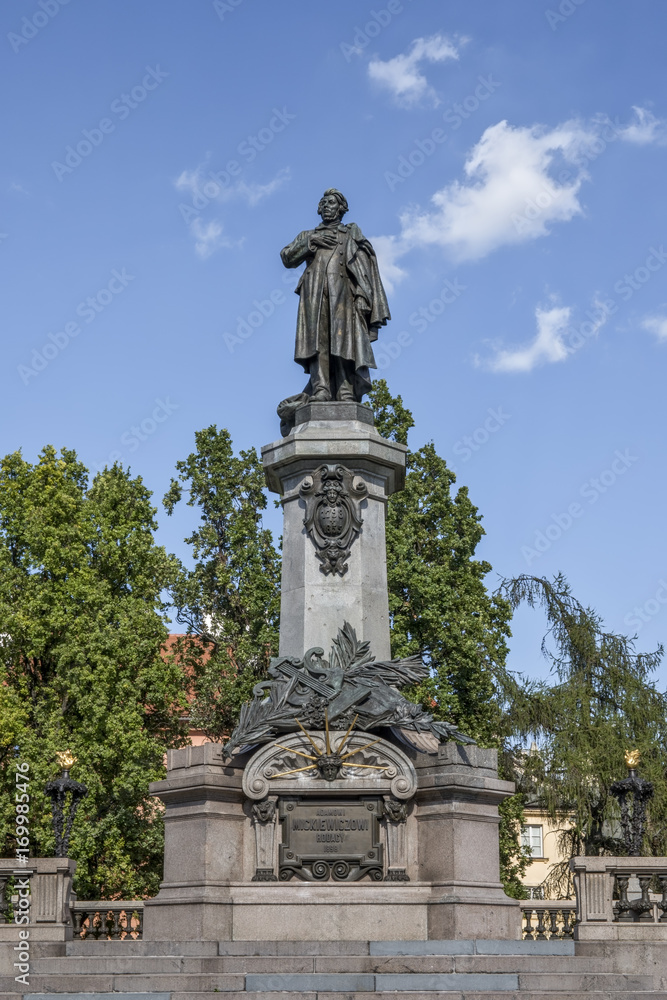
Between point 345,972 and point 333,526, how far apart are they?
5403 millimetres

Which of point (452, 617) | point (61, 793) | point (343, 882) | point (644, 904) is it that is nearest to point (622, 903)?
point (644, 904)

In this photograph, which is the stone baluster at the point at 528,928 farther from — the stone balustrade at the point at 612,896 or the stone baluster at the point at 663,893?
the stone baluster at the point at 663,893

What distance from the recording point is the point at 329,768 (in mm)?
13070

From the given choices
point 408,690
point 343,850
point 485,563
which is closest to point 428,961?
point 343,850

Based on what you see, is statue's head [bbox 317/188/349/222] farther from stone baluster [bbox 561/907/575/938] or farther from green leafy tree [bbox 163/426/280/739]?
green leafy tree [bbox 163/426/280/739]

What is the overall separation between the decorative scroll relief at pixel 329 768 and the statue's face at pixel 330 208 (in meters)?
7.34

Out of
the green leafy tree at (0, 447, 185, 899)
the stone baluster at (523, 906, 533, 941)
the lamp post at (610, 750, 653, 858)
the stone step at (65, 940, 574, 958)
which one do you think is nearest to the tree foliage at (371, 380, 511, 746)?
the green leafy tree at (0, 447, 185, 899)

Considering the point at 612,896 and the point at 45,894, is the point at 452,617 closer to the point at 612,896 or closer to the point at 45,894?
the point at 612,896

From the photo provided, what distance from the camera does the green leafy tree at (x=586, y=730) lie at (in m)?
29.7

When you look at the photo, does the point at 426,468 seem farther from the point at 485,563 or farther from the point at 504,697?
the point at 504,697

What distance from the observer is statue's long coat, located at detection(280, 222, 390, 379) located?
52.9 feet

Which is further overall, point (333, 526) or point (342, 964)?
point (333, 526)

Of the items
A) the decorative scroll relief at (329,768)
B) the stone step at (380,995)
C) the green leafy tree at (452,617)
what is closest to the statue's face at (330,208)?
the decorative scroll relief at (329,768)

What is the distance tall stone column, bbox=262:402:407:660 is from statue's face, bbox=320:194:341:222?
281 cm
